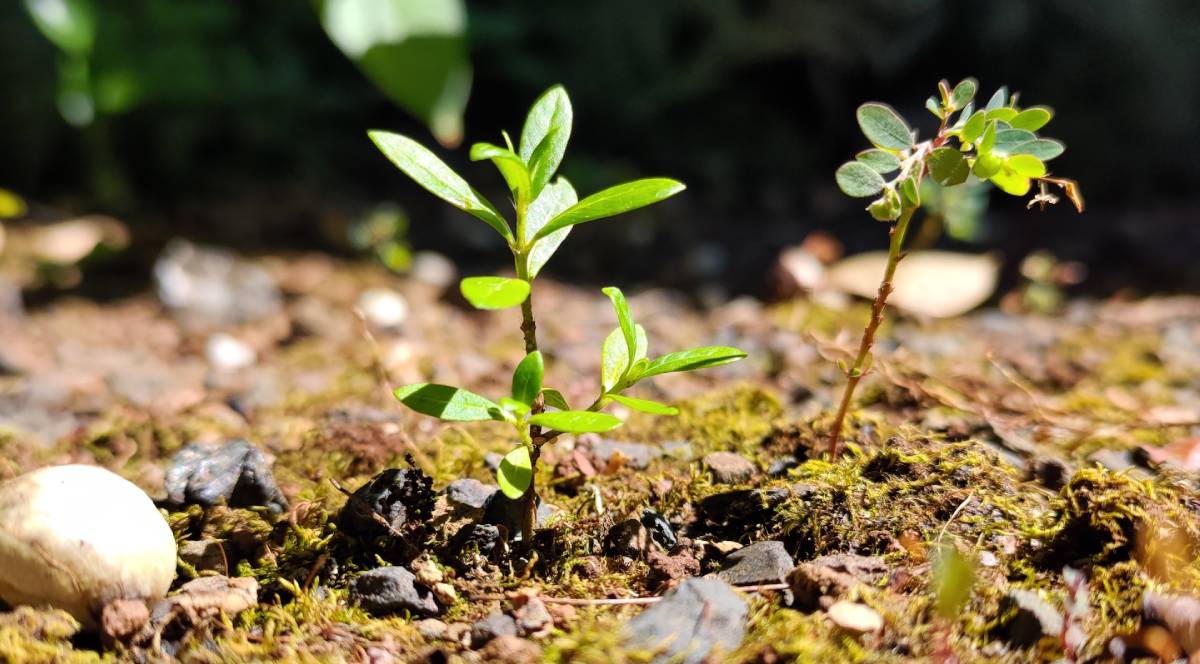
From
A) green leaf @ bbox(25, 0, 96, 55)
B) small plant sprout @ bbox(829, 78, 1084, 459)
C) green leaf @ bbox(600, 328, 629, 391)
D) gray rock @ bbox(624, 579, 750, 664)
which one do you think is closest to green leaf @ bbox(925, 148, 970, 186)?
small plant sprout @ bbox(829, 78, 1084, 459)

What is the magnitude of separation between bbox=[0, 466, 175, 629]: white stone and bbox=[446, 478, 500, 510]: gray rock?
0.36m

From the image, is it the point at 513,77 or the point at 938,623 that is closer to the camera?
the point at 938,623

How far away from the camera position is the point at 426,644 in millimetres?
1087

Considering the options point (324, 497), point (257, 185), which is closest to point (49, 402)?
point (324, 497)

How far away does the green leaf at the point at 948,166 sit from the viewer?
114 cm

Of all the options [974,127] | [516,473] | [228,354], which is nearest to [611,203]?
[516,473]

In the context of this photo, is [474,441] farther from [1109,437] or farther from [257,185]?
[257,185]

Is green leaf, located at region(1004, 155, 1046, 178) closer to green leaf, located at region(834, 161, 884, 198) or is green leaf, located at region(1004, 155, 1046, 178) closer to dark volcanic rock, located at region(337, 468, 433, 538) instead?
green leaf, located at region(834, 161, 884, 198)

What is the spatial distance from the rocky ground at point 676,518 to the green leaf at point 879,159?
1.38 feet

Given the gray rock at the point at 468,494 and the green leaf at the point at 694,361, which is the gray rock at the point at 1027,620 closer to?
the green leaf at the point at 694,361

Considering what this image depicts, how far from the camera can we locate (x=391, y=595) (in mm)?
1137

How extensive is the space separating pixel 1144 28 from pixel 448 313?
110 inches

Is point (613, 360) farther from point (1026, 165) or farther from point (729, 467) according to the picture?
point (1026, 165)

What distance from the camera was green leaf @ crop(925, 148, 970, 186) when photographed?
1.14m
